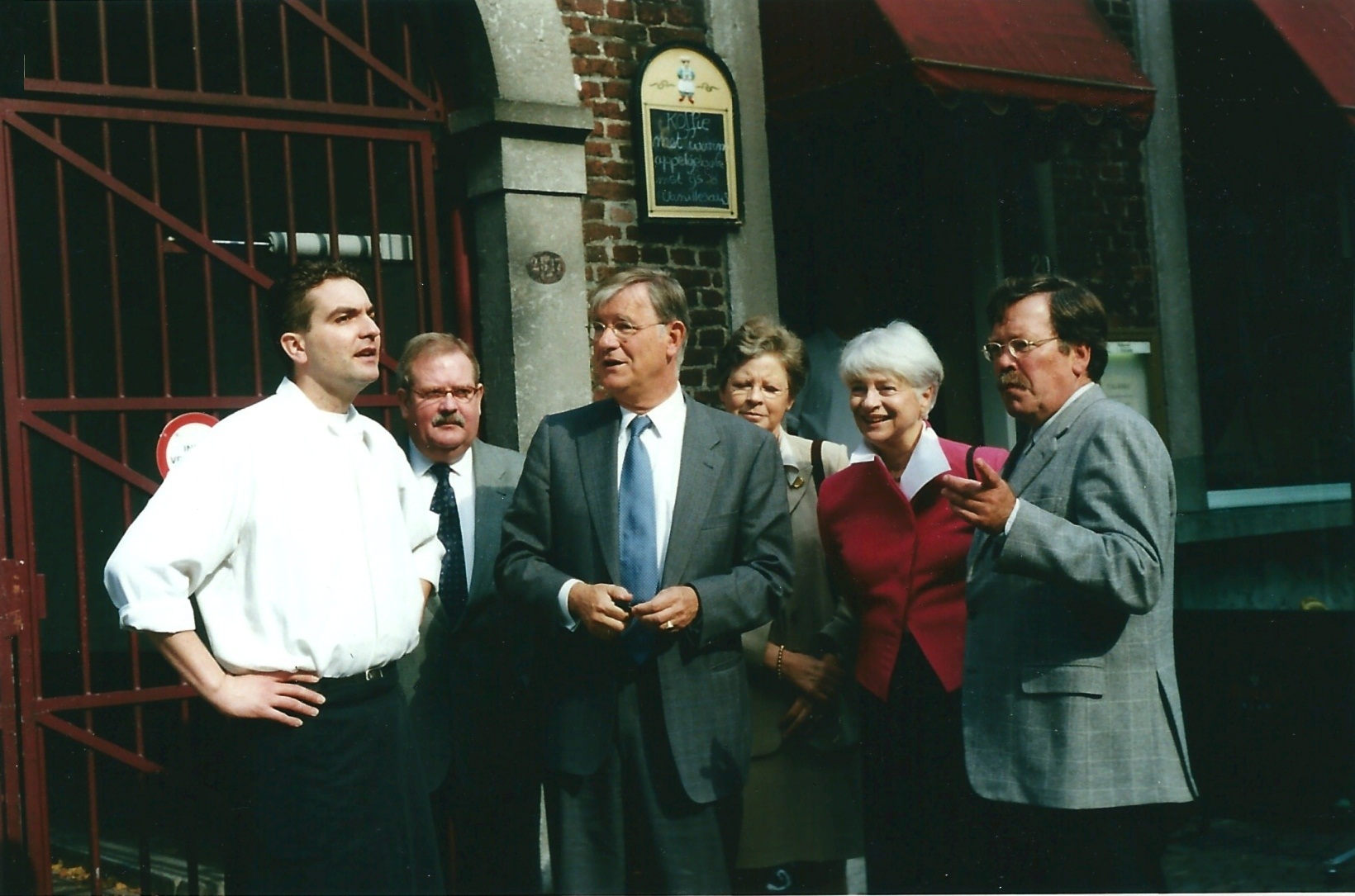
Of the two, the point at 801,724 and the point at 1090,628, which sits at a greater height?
the point at 1090,628

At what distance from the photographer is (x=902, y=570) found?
3.83m

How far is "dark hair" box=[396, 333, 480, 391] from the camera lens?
413 centimetres

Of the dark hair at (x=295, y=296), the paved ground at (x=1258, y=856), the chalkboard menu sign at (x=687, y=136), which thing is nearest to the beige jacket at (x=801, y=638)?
the dark hair at (x=295, y=296)

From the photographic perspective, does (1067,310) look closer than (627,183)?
Yes

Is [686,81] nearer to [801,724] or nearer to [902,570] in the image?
[902,570]

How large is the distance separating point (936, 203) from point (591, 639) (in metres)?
4.72

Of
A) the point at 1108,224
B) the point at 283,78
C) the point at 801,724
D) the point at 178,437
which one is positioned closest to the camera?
the point at 801,724

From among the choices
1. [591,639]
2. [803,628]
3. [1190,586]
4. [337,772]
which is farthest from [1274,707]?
[337,772]

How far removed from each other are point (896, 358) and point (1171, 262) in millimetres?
4550

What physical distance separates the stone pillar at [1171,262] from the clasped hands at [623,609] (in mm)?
5065

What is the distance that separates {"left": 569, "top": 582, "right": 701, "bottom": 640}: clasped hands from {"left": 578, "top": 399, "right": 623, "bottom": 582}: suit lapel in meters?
0.17

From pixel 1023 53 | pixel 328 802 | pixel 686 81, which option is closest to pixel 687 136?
pixel 686 81

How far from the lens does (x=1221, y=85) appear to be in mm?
7270

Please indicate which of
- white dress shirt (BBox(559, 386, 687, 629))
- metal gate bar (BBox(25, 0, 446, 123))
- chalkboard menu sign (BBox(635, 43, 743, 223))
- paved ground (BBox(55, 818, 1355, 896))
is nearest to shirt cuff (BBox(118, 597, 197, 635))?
white dress shirt (BBox(559, 386, 687, 629))
